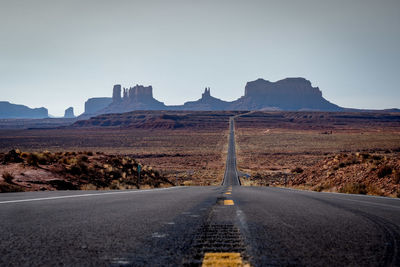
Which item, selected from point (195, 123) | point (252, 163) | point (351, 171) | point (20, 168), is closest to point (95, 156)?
point (20, 168)

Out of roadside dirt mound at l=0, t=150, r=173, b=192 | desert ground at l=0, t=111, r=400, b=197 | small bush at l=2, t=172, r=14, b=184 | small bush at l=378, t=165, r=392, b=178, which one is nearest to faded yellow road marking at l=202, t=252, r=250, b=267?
roadside dirt mound at l=0, t=150, r=173, b=192

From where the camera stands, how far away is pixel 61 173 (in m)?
19.5

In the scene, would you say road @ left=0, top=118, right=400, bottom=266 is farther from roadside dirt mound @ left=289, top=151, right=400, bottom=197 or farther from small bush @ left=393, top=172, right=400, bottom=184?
small bush @ left=393, top=172, right=400, bottom=184

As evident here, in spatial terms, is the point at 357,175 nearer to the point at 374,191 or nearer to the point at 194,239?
the point at 374,191

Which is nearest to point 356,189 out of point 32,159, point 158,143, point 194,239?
point 194,239

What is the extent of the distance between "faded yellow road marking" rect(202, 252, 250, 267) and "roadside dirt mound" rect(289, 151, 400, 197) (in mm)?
14795

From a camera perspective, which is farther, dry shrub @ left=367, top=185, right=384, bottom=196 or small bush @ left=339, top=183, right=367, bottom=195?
small bush @ left=339, top=183, right=367, bottom=195

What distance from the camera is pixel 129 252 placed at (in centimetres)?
306

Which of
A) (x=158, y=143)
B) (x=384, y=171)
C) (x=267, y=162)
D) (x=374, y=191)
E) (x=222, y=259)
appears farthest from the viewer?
(x=158, y=143)

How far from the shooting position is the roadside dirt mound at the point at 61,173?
15508 mm

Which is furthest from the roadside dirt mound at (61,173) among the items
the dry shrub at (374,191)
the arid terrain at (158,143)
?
the dry shrub at (374,191)

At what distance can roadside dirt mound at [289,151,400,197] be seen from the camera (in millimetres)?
17062

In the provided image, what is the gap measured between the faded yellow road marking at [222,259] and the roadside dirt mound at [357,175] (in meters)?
14.8

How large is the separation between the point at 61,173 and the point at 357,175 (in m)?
19.1
